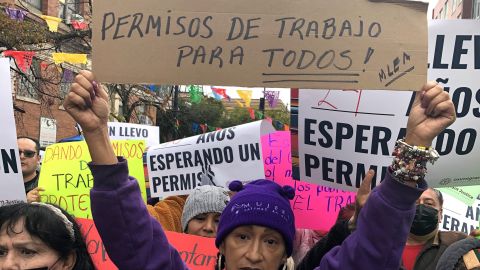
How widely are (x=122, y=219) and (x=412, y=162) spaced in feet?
2.81

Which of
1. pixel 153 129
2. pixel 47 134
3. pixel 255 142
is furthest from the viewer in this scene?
pixel 47 134

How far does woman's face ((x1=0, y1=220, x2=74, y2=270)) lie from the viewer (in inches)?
76.6

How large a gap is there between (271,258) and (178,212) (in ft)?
6.30

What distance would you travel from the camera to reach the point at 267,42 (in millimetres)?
1745

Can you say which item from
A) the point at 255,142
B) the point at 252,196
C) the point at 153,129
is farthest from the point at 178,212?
the point at 153,129

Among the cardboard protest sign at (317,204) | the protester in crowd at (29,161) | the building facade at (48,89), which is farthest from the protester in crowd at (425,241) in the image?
the building facade at (48,89)

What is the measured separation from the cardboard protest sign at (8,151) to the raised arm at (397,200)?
1906 mm

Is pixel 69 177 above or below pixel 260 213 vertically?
below

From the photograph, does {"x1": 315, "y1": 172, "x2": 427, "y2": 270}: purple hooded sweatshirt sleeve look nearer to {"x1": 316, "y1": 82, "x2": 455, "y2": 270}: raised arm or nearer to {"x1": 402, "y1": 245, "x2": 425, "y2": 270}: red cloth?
{"x1": 316, "y1": 82, "x2": 455, "y2": 270}: raised arm

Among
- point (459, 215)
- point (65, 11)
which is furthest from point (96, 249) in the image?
point (65, 11)

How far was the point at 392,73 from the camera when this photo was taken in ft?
5.59

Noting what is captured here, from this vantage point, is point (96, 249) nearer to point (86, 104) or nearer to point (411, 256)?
point (86, 104)

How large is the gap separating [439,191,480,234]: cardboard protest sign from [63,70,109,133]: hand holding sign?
11.7ft

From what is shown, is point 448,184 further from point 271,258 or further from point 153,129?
point 153,129
